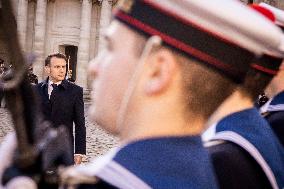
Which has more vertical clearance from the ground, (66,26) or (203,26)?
(203,26)

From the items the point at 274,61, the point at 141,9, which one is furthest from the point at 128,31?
the point at 274,61

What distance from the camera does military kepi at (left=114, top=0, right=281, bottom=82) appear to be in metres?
1.22

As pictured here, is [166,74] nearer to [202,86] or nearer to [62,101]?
[202,86]

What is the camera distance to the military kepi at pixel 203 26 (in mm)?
1217

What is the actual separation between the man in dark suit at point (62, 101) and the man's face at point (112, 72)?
166 inches

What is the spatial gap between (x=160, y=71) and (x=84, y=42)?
33765 millimetres

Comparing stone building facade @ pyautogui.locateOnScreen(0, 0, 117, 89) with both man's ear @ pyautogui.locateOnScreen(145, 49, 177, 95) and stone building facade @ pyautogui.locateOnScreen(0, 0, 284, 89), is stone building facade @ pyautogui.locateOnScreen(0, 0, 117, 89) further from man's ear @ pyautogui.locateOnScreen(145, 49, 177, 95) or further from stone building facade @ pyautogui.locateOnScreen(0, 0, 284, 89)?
man's ear @ pyautogui.locateOnScreen(145, 49, 177, 95)

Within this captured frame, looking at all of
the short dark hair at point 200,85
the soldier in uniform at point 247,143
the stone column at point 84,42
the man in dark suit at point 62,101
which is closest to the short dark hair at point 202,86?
the short dark hair at point 200,85

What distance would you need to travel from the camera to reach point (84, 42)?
34.6 meters

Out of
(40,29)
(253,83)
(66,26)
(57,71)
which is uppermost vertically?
(253,83)

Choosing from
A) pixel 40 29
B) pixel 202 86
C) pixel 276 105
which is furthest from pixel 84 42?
pixel 202 86

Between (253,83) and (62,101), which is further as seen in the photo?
(62,101)

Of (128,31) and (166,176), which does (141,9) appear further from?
(166,176)

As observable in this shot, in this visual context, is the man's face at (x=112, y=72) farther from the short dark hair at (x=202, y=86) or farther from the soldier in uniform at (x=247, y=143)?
the soldier in uniform at (x=247, y=143)
